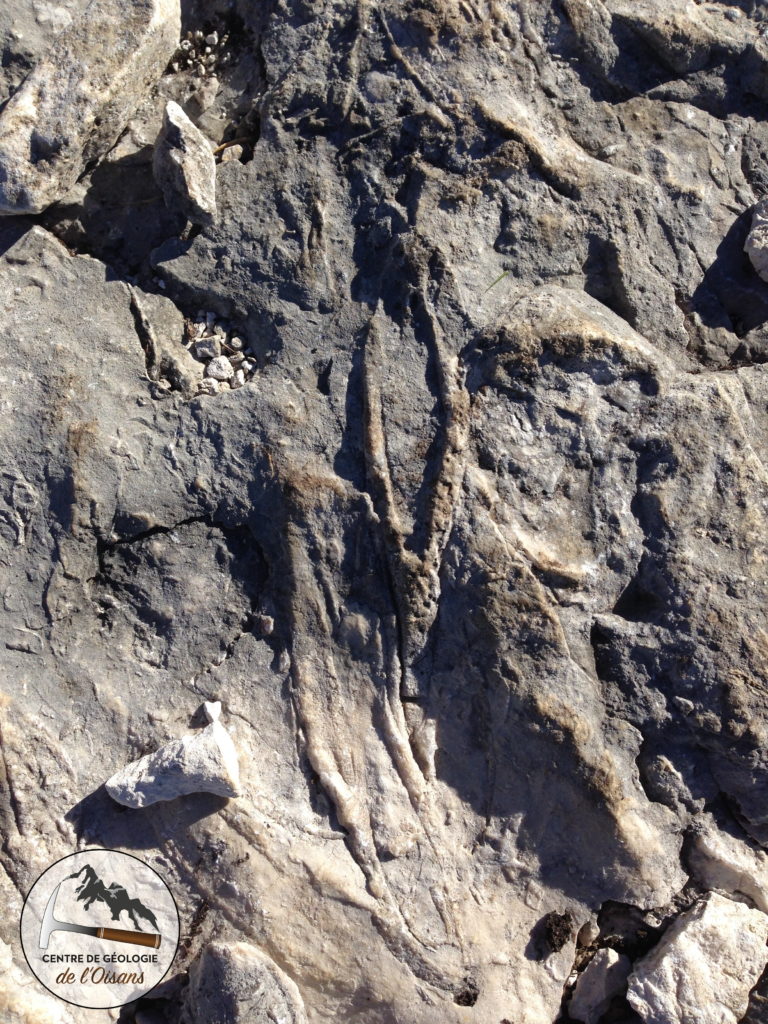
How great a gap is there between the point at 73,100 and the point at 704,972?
403 centimetres

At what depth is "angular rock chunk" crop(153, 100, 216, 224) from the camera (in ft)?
9.53

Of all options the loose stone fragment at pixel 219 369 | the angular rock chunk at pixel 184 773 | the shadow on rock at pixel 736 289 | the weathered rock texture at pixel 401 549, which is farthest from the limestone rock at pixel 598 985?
the loose stone fragment at pixel 219 369

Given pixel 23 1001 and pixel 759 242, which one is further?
pixel 759 242

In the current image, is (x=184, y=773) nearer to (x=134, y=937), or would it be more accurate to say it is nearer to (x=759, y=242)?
(x=134, y=937)

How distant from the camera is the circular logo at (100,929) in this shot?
2598 mm

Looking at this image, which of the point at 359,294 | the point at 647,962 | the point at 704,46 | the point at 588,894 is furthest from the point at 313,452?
the point at 704,46

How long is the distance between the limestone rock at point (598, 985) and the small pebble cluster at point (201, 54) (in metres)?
4.06

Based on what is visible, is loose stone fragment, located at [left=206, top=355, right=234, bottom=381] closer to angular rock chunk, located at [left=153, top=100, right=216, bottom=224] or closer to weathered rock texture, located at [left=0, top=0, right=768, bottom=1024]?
weathered rock texture, located at [left=0, top=0, right=768, bottom=1024]

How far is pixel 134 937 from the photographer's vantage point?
2.63 meters

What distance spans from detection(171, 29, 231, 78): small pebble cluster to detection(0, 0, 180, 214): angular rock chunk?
34 centimetres

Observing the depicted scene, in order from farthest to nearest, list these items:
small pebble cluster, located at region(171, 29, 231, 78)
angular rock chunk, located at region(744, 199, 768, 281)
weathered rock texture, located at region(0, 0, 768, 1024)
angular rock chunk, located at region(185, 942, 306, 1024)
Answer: small pebble cluster, located at region(171, 29, 231, 78), angular rock chunk, located at region(744, 199, 768, 281), weathered rock texture, located at region(0, 0, 768, 1024), angular rock chunk, located at region(185, 942, 306, 1024)

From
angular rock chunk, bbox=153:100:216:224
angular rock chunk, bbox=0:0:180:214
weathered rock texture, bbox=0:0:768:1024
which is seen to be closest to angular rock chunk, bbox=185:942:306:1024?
weathered rock texture, bbox=0:0:768:1024

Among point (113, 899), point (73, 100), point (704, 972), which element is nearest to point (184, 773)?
point (113, 899)

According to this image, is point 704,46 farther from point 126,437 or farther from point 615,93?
point 126,437
